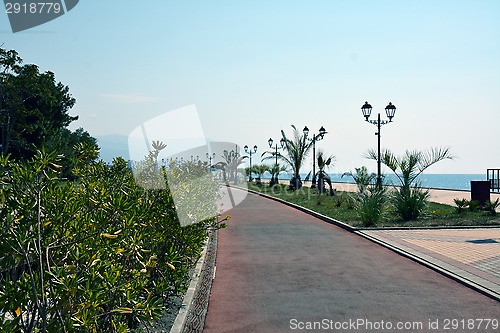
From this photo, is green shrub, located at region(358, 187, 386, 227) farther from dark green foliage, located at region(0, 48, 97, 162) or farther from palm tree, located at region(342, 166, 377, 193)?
dark green foliage, located at region(0, 48, 97, 162)

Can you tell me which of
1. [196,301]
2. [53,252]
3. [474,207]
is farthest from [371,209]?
[53,252]

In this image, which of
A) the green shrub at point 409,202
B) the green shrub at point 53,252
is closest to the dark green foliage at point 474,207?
the green shrub at point 409,202

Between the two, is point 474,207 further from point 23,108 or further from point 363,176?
point 23,108

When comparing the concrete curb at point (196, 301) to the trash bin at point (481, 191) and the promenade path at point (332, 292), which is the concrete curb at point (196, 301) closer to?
the promenade path at point (332, 292)

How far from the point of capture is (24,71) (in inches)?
1725

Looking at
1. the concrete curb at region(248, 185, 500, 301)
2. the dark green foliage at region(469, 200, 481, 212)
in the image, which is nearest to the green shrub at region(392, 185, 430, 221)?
the concrete curb at region(248, 185, 500, 301)

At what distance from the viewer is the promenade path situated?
Result: 6.72m

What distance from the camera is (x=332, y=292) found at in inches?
325

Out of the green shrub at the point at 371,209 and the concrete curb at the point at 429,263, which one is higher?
the green shrub at the point at 371,209

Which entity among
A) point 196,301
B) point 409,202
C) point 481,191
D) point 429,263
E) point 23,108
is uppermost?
point 23,108

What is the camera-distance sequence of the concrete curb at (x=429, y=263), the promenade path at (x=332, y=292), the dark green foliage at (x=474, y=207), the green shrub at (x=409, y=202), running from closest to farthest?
the promenade path at (x=332, y=292), the concrete curb at (x=429, y=263), the green shrub at (x=409, y=202), the dark green foliage at (x=474, y=207)

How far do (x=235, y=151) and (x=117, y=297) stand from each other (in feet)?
227

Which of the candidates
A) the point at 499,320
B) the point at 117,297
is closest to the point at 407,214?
the point at 499,320

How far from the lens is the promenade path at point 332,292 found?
6723 millimetres
